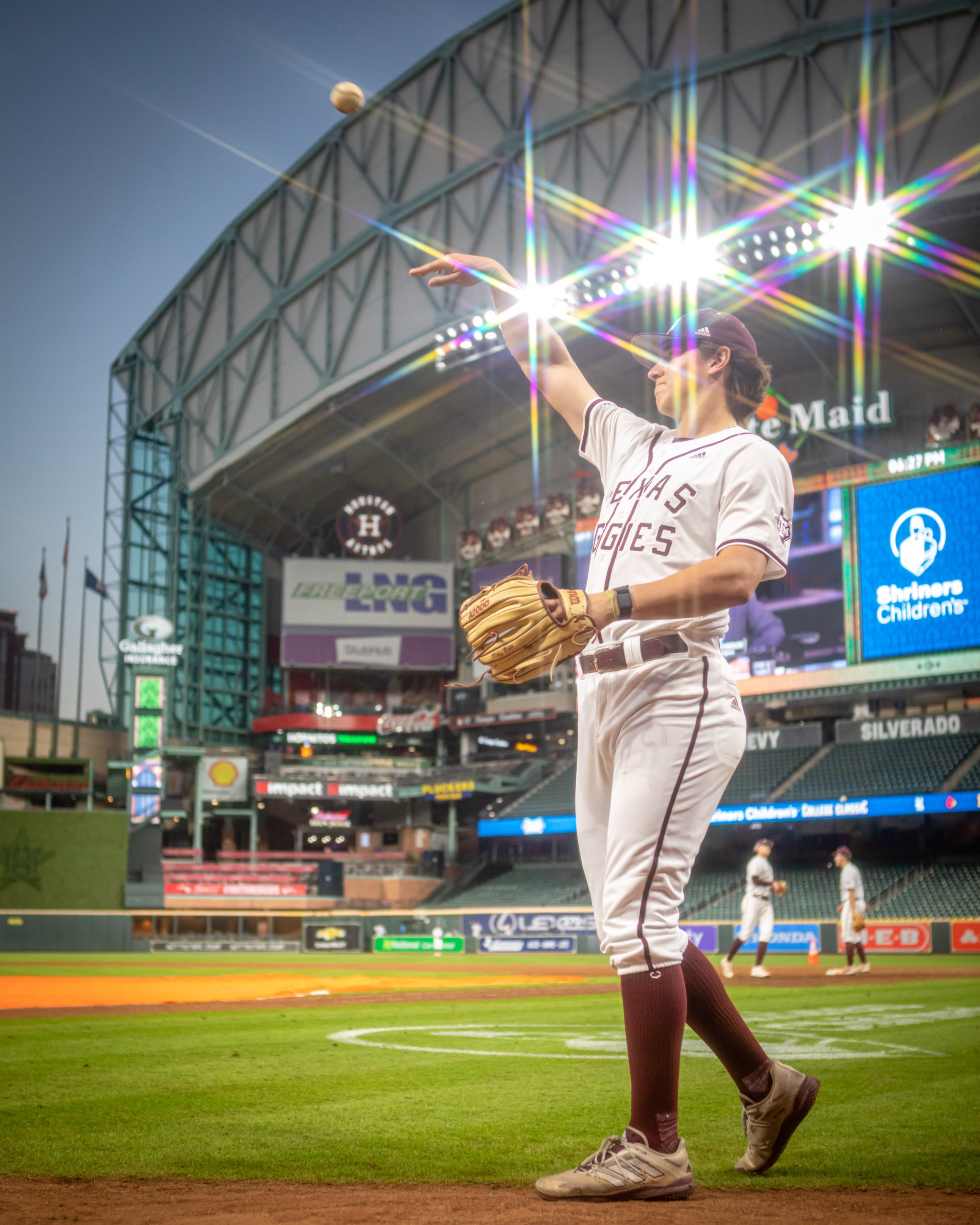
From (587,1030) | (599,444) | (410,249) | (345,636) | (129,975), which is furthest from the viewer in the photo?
(345,636)

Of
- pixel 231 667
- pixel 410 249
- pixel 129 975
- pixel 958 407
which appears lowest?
pixel 129 975

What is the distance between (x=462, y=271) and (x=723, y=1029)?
2564 mm

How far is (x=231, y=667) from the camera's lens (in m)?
51.8

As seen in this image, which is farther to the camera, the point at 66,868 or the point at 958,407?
the point at 958,407

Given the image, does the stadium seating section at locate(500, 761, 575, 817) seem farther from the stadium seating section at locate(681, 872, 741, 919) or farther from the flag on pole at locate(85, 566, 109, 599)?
the flag on pole at locate(85, 566, 109, 599)

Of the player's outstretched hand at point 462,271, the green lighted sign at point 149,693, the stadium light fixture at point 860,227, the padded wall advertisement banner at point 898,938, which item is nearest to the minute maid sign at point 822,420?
the stadium light fixture at point 860,227

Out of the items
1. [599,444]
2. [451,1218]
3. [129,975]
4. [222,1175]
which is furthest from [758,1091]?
[129,975]

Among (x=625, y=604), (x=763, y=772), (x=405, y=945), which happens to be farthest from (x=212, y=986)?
(x=763, y=772)

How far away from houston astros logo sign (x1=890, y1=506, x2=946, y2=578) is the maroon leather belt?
27.0 metres

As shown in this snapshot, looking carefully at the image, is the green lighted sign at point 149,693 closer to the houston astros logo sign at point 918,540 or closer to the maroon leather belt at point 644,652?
the houston astros logo sign at point 918,540

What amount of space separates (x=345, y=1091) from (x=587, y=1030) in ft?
10.6

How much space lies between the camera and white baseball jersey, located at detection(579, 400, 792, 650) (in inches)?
124

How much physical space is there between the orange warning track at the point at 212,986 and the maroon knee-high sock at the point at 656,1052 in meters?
8.44

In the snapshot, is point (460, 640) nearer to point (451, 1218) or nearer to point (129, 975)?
point (129, 975)
